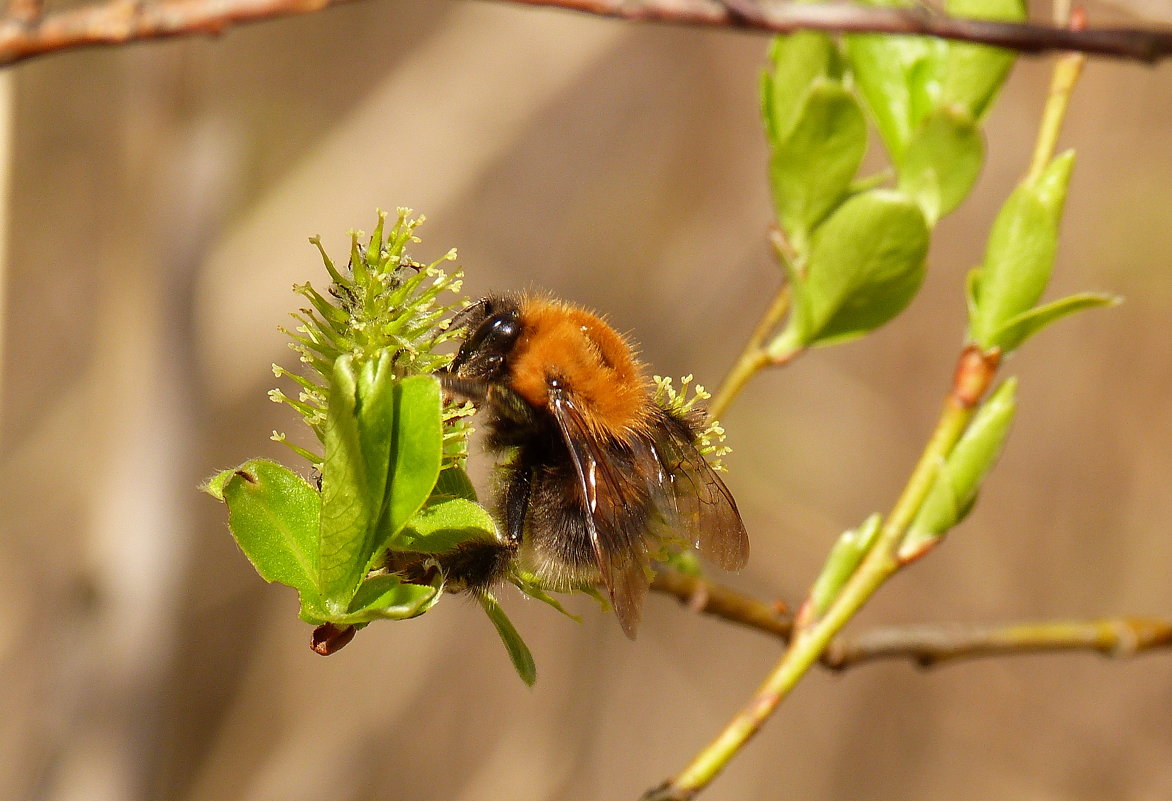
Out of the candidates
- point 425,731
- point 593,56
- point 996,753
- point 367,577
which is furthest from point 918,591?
point 367,577

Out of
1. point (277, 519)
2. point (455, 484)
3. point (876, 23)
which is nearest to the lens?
point (876, 23)

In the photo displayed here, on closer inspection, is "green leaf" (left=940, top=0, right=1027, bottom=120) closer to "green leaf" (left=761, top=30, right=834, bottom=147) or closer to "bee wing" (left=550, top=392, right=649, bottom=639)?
"green leaf" (left=761, top=30, right=834, bottom=147)

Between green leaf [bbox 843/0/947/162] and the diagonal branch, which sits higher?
green leaf [bbox 843/0/947/162]

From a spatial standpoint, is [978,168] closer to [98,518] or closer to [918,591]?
[98,518]

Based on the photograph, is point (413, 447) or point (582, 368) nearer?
point (413, 447)

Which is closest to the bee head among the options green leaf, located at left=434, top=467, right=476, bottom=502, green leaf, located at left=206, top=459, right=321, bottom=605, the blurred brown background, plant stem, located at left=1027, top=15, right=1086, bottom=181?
green leaf, located at left=434, top=467, right=476, bottom=502


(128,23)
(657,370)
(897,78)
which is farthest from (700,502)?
(657,370)

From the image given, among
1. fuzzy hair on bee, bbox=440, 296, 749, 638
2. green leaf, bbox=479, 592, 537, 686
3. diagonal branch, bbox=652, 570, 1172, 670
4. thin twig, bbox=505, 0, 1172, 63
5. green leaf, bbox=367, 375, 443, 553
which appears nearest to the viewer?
thin twig, bbox=505, 0, 1172, 63

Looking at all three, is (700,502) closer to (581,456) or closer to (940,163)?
(581,456)
